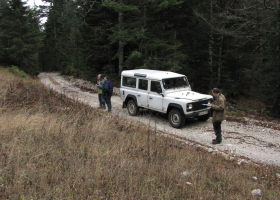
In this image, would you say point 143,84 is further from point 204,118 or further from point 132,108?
point 204,118

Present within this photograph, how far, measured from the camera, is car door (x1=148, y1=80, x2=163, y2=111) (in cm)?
906

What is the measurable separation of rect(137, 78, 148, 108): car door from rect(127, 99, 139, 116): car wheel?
43cm

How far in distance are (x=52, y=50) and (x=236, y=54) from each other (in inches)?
1880

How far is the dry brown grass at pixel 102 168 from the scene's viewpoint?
3.20m

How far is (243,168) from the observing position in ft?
16.9

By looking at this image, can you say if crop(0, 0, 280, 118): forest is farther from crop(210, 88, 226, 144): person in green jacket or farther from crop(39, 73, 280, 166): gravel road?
crop(210, 88, 226, 144): person in green jacket

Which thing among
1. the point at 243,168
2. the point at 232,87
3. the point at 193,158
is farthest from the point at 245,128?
the point at 232,87

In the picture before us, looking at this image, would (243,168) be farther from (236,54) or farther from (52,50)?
(52,50)

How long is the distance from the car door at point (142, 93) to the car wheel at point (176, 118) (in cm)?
144

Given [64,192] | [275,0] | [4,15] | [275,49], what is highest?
[4,15]

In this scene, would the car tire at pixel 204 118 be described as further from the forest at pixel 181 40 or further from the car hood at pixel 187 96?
the forest at pixel 181 40

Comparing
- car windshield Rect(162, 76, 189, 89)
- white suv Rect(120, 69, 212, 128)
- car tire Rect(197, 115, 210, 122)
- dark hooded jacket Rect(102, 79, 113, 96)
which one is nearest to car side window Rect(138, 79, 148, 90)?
white suv Rect(120, 69, 212, 128)

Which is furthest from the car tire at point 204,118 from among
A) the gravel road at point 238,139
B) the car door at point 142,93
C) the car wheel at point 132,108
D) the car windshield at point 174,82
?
the car wheel at point 132,108

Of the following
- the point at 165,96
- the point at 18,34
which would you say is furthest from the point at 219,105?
the point at 18,34
